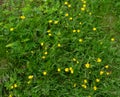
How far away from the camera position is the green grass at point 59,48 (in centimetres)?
353

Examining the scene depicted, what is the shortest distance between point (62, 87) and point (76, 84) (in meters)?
0.20

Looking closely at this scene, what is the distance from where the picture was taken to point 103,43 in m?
3.85

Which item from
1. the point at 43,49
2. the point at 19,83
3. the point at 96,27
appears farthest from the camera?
the point at 96,27

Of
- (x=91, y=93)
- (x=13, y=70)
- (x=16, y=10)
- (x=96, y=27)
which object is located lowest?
(x=91, y=93)

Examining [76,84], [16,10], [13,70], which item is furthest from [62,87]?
[16,10]

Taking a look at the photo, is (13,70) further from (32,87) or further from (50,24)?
(50,24)

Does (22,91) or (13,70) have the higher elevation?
(13,70)

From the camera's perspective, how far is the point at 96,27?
13.3 feet

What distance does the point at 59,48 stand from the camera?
3.79 meters

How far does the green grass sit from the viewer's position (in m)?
3.53

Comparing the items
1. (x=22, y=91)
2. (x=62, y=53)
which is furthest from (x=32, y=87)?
(x=62, y=53)

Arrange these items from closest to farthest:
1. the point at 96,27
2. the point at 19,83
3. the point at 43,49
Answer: the point at 19,83
the point at 43,49
the point at 96,27

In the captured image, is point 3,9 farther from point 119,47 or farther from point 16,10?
point 119,47

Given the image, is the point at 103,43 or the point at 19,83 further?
the point at 103,43
